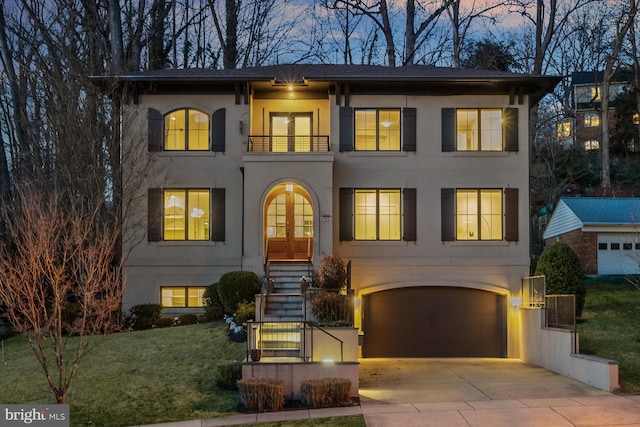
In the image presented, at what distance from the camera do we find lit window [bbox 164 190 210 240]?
66.7 feet

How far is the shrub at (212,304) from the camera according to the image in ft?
61.8

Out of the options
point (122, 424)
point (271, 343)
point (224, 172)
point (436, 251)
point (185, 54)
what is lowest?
point (122, 424)

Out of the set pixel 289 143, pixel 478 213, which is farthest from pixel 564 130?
pixel 289 143

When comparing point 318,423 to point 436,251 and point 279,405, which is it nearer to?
point 279,405

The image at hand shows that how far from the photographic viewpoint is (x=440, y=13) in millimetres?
32938

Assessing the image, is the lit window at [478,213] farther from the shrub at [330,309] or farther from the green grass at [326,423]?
the green grass at [326,423]

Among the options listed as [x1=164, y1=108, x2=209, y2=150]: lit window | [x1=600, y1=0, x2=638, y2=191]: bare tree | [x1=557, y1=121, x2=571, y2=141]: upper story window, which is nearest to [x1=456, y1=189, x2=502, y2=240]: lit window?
[x1=164, y1=108, x2=209, y2=150]: lit window

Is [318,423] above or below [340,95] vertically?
below

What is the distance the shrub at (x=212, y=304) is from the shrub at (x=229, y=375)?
4872 mm

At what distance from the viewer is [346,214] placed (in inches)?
789

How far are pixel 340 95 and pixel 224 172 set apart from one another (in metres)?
4.38

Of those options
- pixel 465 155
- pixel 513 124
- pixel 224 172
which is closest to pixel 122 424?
pixel 224 172

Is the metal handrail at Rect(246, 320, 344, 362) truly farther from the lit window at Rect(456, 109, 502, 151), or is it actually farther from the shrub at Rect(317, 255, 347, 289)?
the lit window at Rect(456, 109, 502, 151)

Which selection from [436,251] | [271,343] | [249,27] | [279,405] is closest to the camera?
[279,405]
